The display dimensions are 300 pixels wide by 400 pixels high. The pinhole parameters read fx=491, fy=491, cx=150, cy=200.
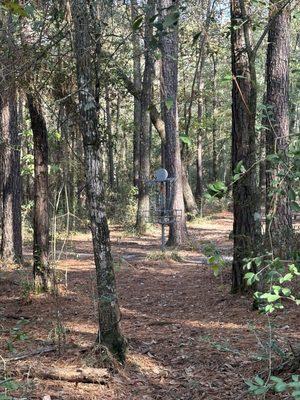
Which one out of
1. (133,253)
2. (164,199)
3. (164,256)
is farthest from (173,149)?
(164,256)

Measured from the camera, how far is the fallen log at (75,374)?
14.5ft

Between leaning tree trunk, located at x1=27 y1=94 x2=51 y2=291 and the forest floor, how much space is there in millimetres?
346

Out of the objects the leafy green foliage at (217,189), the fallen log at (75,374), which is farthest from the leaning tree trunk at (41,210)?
the leafy green foliage at (217,189)

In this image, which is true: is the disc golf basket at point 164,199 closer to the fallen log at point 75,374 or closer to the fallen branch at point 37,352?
the fallen branch at point 37,352

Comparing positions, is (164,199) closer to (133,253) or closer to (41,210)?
(133,253)

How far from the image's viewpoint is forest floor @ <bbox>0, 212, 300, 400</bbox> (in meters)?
4.44

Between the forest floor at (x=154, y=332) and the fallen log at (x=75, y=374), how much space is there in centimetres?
5

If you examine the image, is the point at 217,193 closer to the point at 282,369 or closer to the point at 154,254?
the point at 282,369

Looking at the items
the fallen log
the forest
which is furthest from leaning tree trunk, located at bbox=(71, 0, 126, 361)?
the fallen log

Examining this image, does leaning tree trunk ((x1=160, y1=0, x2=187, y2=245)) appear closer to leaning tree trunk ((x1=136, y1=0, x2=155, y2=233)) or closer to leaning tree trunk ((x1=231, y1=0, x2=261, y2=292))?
leaning tree trunk ((x1=136, y1=0, x2=155, y2=233))

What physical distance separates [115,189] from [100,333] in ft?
75.5

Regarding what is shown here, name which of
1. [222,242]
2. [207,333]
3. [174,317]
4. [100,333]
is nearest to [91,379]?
[100,333]

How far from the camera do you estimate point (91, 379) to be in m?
4.44

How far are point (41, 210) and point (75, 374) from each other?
3960mm
